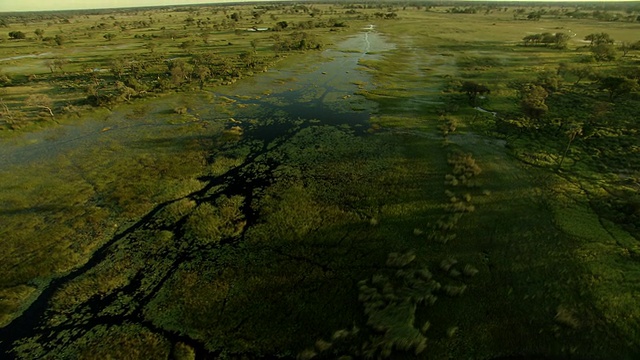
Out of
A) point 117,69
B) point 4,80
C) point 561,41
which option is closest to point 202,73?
point 117,69

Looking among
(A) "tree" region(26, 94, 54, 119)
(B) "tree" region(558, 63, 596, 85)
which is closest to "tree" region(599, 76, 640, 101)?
(B) "tree" region(558, 63, 596, 85)

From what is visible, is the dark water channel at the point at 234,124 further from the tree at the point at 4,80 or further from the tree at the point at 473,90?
the tree at the point at 4,80

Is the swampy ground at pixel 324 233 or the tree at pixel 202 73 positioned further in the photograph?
the tree at pixel 202 73

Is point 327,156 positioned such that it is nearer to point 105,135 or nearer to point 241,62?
point 105,135

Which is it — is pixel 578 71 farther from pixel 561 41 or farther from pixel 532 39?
pixel 532 39

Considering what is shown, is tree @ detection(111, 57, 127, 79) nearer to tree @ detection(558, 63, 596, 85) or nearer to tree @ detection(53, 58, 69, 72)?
tree @ detection(53, 58, 69, 72)

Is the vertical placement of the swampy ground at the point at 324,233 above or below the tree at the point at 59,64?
below

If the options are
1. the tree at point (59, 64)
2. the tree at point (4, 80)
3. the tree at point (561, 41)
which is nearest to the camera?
the tree at point (4, 80)

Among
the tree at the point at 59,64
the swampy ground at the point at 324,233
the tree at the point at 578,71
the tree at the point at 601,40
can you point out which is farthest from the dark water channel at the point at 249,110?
the tree at the point at 601,40
